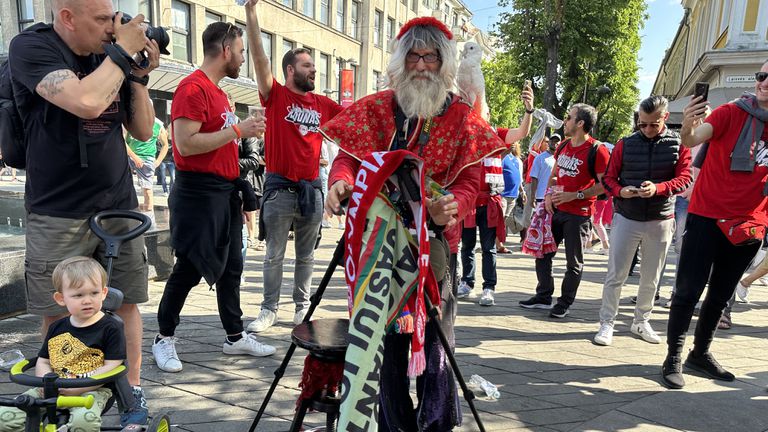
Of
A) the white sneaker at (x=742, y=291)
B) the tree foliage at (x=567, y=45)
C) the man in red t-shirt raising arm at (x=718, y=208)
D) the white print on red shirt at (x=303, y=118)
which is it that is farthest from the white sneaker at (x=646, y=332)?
the tree foliage at (x=567, y=45)

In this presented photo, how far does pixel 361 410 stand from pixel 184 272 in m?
2.07

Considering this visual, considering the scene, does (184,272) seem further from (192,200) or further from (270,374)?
(270,374)

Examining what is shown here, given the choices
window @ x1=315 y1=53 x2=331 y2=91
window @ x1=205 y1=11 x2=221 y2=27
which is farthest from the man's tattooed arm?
window @ x1=315 y1=53 x2=331 y2=91

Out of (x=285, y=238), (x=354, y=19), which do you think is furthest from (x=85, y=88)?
(x=354, y=19)

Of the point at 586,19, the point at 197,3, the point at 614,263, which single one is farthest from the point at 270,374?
the point at 586,19

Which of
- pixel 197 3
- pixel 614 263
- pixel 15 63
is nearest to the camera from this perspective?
pixel 15 63

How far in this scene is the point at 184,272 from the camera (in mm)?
3645

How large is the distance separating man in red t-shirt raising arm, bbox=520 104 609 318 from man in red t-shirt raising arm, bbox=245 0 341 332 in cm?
245

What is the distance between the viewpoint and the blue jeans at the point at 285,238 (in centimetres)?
443

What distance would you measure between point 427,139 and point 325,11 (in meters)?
29.0

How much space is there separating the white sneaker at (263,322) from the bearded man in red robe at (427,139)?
2130 mm

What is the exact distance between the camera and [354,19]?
3200cm

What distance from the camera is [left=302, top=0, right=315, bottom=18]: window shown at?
27562mm

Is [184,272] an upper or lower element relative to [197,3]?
lower
